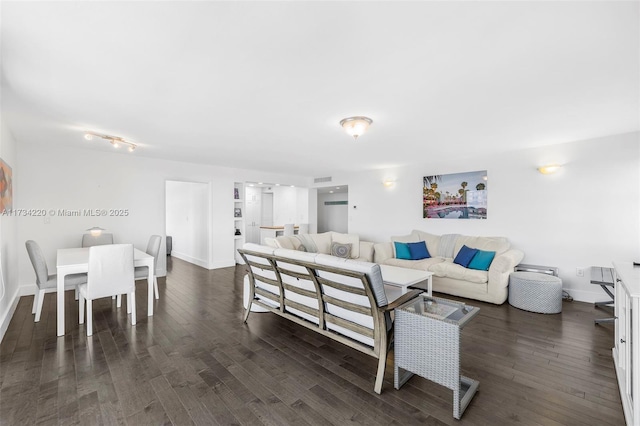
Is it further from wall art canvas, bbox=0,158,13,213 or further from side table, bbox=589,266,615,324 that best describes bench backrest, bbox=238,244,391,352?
side table, bbox=589,266,615,324

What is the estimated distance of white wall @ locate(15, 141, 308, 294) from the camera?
432 centimetres

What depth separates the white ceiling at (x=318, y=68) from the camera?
1511 mm

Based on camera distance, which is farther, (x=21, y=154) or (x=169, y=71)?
(x=21, y=154)

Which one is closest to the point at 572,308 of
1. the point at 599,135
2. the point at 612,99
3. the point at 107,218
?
the point at 599,135

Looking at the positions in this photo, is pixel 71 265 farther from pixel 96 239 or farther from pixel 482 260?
pixel 482 260

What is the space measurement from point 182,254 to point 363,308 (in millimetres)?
6999

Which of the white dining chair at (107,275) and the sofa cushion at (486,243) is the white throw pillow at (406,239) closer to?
the sofa cushion at (486,243)

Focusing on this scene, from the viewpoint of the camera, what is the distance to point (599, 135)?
153 inches

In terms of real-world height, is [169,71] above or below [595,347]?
above

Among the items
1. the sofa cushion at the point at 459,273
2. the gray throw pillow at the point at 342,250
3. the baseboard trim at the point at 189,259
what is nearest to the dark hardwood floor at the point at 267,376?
the sofa cushion at the point at 459,273

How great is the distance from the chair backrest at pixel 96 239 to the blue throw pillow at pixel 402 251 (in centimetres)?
518

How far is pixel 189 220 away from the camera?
736 centimetres

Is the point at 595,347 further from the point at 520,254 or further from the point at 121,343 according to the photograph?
the point at 121,343

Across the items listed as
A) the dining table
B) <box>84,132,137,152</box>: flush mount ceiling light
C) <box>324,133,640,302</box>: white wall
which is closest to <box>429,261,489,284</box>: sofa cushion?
<box>324,133,640,302</box>: white wall
